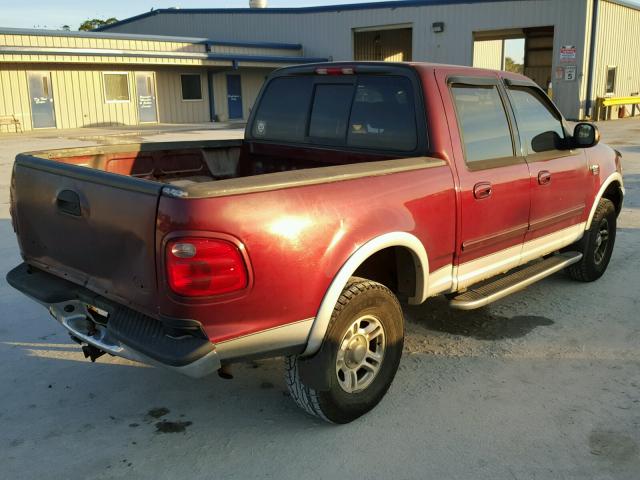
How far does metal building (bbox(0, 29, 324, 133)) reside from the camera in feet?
74.2

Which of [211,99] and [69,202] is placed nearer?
[69,202]

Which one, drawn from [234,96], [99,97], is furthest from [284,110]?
[234,96]

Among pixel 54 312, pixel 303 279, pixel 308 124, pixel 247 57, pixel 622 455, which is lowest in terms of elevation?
pixel 622 455

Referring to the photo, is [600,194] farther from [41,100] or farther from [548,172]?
[41,100]

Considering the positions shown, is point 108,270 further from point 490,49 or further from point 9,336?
point 490,49

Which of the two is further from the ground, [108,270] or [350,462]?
[108,270]

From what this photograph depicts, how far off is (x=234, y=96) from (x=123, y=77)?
18.8 feet

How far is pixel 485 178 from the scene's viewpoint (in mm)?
3947

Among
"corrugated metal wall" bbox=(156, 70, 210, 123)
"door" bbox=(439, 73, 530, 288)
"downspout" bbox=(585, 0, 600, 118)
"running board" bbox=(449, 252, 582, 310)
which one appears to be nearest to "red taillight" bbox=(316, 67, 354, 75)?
"door" bbox=(439, 73, 530, 288)

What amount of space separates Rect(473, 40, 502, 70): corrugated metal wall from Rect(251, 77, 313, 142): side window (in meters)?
33.9

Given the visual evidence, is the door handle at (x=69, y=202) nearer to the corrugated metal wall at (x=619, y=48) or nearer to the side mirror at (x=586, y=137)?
the side mirror at (x=586, y=137)

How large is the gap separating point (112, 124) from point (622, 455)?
2555 cm

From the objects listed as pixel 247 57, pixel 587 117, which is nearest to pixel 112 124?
pixel 247 57

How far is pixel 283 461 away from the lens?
308cm
